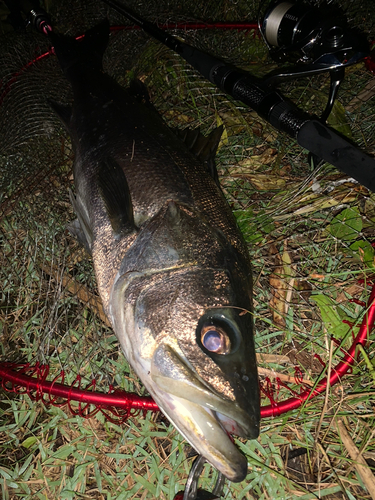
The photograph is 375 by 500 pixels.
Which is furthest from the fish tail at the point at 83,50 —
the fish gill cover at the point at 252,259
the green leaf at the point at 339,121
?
the green leaf at the point at 339,121

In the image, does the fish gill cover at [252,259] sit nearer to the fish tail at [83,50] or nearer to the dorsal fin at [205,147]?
the fish tail at [83,50]

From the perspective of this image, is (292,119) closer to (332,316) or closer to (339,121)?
(339,121)

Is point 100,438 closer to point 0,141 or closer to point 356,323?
point 356,323

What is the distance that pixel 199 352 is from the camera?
1700 millimetres

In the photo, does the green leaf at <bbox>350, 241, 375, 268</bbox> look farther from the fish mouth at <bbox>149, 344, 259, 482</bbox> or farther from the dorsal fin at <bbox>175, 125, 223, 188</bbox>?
the fish mouth at <bbox>149, 344, 259, 482</bbox>

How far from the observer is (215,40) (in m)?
3.79

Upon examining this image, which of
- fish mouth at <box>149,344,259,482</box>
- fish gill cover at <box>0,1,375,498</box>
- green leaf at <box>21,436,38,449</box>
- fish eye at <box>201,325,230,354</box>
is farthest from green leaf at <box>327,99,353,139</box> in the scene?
green leaf at <box>21,436,38,449</box>

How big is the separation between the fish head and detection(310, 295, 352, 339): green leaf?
868 mm

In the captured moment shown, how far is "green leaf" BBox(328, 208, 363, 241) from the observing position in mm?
2688

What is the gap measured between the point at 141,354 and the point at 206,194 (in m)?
1.11

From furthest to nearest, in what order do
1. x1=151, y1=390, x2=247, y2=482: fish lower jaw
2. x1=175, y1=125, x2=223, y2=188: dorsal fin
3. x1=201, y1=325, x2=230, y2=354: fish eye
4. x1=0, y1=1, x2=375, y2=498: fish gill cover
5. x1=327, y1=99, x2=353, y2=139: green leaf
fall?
1. x1=327, y1=99, x2=353, y2=139: green leaf
2. x1=175, y1=125, x2=223, y2=188: dorsal fin
3. x1=0, y1=1, x2=375, y2=498: fish gill cover
4. x1=201, y1=325, x2=230, y2=354: fish eye
5. x1=151, y1=390, x2=247, y2=482: fish lower jaw

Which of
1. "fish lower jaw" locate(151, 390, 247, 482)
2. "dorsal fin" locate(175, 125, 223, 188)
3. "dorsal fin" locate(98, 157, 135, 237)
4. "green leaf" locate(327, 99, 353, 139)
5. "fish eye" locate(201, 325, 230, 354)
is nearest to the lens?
"fish lower jaw" locate(151, 390, 247, 482)

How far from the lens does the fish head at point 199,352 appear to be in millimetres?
1627

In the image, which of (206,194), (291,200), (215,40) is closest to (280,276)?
(291,200)
